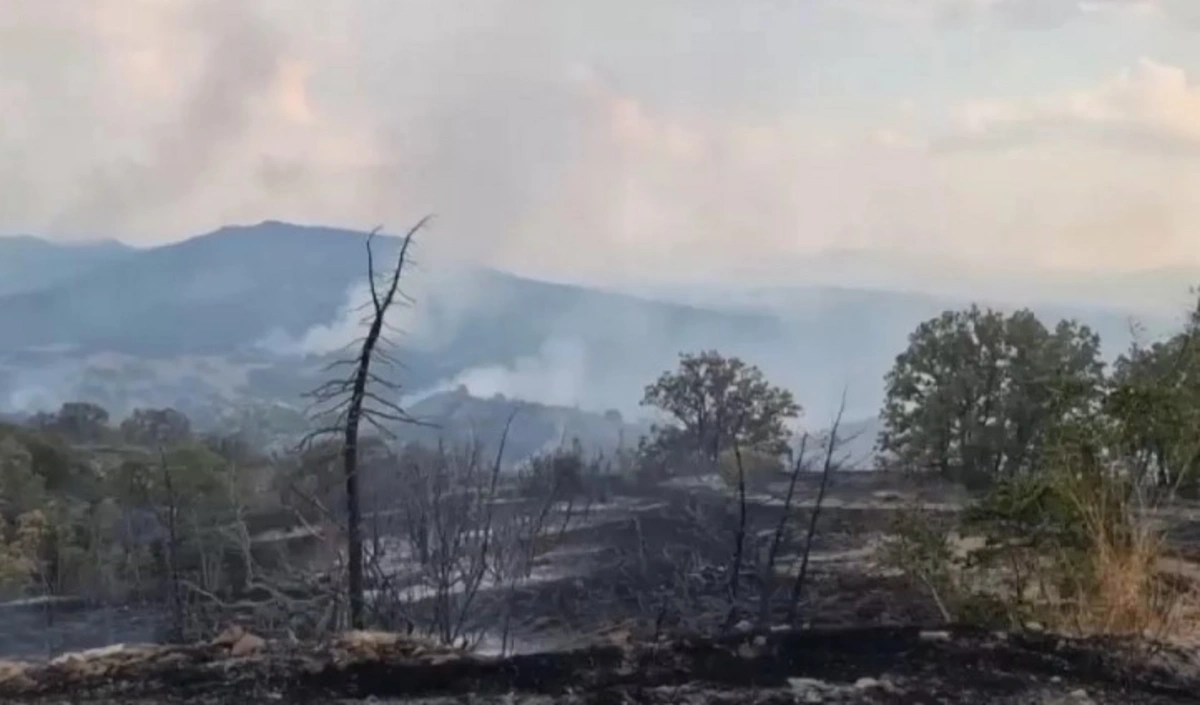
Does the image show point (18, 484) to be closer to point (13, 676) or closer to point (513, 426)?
point (513, 426)

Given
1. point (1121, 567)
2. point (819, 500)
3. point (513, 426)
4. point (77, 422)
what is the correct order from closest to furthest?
point (1121, 567), point (819, 500), point (513, 426), point (77, 422)

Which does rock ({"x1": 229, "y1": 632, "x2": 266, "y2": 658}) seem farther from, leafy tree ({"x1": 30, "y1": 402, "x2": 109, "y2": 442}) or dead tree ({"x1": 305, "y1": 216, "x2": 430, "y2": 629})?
leafy tree ({"x1": 30, "y1": 402, "x2": 109, "y2": 442})

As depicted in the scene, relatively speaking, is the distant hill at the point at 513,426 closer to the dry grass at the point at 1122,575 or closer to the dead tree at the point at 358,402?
the dead tree at the point at 358,402

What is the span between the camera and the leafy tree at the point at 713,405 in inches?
551

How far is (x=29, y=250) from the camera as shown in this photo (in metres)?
43.8

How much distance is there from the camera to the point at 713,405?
47.8 feet

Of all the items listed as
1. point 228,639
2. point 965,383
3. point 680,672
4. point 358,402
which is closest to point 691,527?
point 965,383

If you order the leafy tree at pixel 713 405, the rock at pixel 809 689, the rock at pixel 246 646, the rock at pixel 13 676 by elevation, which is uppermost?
the leafy tree at pixel 713 405

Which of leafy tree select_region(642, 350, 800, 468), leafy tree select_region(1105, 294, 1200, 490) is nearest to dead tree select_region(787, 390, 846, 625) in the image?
leafy tree select_region(1105, 294, 1200, 490)

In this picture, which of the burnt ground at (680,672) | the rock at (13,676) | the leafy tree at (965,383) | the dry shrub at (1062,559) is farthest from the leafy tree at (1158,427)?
the rock at (13,676)

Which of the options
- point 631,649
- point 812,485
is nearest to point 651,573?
point 812,485

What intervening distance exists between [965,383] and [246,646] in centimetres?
811

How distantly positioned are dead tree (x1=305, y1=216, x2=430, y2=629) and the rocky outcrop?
90.2 inches

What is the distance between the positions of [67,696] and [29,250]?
4395 cm
